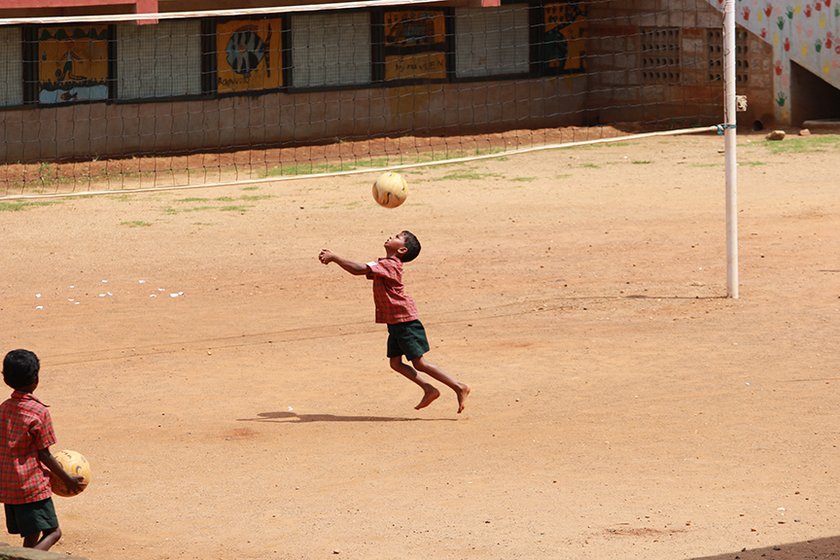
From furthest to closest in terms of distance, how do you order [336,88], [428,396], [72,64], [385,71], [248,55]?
[385,71], [336,88], [248,55], [72,64], [428,396]

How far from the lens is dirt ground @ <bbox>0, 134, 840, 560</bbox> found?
279 inches

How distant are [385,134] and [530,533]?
18.1 meters

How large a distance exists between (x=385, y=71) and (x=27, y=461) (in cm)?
1874

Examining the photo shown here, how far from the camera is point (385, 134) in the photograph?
2452 centimetres

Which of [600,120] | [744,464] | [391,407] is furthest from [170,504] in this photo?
[600,120]

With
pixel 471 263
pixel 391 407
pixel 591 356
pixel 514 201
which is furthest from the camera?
pixel 514 201

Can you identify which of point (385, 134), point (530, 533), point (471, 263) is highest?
point (385, 134)

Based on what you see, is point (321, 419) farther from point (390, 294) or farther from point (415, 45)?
point (415, 45)

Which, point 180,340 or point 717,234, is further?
point 717,234

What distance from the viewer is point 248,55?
2347cm

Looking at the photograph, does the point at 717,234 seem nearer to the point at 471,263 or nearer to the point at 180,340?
the point at 471,263

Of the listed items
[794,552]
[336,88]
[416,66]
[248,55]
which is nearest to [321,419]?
[794,552]

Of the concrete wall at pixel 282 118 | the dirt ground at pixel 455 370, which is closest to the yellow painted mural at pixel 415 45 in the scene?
the concrete wall at pixel 282 118

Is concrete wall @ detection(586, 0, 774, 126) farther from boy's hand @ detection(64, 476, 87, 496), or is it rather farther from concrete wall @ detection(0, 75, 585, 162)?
boy's hand @ detection(64, 476, 87, 496)
